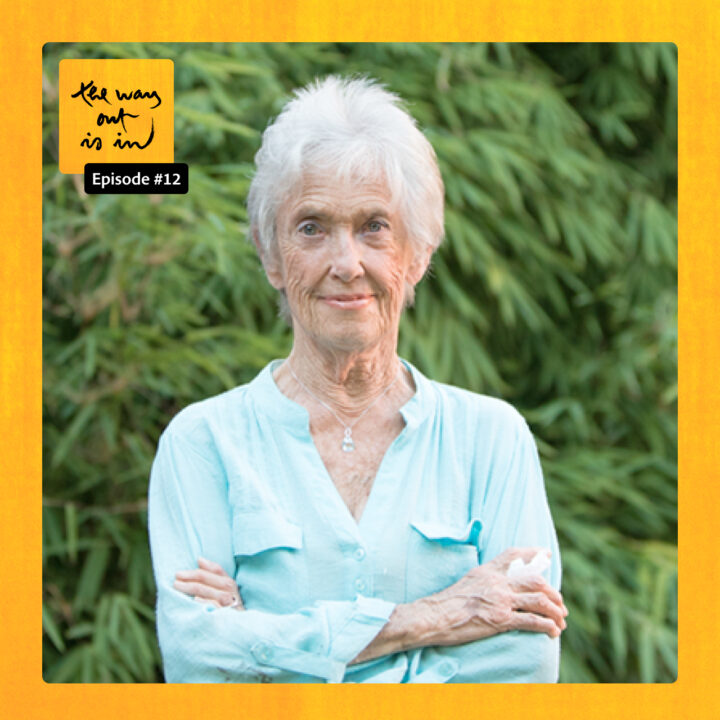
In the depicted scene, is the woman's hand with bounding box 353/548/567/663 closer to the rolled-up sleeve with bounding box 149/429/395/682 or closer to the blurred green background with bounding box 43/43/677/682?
the rolled-up sleeve with bounding box 149/429/395/682

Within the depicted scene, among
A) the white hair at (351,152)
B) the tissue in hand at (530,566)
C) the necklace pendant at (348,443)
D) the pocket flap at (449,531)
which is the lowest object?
the tissue in hand at (530,566)

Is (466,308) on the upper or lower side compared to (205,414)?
upper

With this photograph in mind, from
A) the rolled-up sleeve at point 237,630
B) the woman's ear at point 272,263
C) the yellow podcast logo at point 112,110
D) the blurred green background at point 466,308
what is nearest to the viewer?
the rolled-up sleeve at point 237,630

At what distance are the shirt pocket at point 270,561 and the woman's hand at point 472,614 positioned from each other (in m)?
0.15

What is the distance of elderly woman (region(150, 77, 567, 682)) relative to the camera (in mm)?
1495

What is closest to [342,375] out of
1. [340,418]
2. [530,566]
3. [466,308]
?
[340,418]

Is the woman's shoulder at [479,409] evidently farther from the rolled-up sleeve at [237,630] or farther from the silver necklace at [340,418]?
the rolled-up sleeve at [237,630]

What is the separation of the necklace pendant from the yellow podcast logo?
626mm

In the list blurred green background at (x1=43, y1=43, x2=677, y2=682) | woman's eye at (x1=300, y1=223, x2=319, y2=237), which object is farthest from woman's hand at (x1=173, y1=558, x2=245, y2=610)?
blurred green background at (x1=43, y1=43, x2=677, y2=682)

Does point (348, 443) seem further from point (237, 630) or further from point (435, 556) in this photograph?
point (237, 630)

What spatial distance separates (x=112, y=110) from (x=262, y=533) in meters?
Result: 0.81

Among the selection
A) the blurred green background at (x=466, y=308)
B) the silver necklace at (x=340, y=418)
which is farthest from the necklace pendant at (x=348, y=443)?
the blurred green background at (x=466, y=308)

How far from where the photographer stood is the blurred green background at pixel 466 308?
7.80 ft

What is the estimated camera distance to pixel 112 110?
177cm
